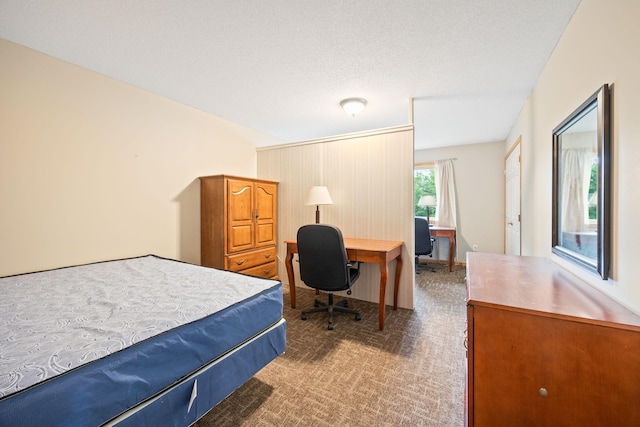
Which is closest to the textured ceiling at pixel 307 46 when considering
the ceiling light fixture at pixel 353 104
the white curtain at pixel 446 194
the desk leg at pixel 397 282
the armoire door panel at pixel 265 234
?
the ceiling light fixture at pixel 353 104

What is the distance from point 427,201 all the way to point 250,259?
375 cm

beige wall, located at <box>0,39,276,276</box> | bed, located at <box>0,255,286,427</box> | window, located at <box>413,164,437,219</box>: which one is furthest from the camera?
window, located at <box>413,164,437,219</box>

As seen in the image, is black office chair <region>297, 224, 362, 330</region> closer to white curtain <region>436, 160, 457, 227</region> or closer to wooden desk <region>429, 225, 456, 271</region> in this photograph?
wooden desk <region>429, 225, 456, 271</region>

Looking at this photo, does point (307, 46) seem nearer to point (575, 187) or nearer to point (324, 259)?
point (324, 259)

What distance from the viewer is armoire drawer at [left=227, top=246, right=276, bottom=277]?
3.21 meters

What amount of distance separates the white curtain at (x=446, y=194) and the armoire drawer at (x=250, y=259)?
11.6 feet

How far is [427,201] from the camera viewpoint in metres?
5.33

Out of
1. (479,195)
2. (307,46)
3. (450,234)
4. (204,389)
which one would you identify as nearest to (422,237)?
(450,234)

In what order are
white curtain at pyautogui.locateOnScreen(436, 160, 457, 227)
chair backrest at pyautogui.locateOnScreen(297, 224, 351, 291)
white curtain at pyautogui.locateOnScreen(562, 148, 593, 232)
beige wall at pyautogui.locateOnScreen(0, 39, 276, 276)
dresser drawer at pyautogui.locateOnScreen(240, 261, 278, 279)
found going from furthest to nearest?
white curtain at pyautogui.locateOnScreen(436, 160, 457, 227) < dresser drawer at pyautogui.locateOnScreen(240, 261, 278, 279) < chair backrest at pyautogui.locateOnScreen(297, 224, 351, 291) < beige wall at pyautogui.locateOnScreen(0, 39, 276, 276) < white curtain at pyautogui.locateOnScreen(562, 148, 593, 232)

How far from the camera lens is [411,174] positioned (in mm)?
2975


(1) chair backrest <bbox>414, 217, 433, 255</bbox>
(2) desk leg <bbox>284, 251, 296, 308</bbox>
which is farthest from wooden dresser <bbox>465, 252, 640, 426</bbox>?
(1) chair backrest <bbox>414, 217, 433, 255</bbox>

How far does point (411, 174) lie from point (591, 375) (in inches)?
90.8

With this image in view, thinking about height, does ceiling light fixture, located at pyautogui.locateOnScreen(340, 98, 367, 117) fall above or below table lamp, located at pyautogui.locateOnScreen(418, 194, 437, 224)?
above

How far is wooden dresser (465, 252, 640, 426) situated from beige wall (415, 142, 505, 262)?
4275 mm
